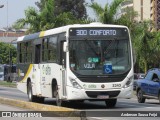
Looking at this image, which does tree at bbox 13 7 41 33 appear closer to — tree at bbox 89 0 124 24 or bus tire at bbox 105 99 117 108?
tree at bbox 89 0 124 24

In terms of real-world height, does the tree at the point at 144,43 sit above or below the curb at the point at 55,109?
above

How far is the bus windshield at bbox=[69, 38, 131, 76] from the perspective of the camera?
19.4 meters

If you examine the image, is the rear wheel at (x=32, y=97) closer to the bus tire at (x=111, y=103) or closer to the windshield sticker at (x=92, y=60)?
the bus tire at (x=111, y=103)

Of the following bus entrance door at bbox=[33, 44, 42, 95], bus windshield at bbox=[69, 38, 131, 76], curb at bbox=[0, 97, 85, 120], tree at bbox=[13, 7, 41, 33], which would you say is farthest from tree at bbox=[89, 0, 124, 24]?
bus windshield at bbox=[69, 38, 131, 76]

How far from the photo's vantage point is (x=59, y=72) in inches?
799

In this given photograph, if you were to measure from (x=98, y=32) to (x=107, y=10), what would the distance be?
25032mm

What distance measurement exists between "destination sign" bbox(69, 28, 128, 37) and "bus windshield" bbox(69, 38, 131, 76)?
0.30 meters

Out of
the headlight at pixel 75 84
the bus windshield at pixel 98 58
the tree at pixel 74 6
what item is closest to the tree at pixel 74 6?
the tree at pixel 74 6

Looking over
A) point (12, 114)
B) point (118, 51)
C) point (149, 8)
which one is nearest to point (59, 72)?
point (118, 51)

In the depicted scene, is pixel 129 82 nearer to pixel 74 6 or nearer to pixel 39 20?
pixel 39 20

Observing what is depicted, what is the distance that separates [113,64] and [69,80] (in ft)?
5.72

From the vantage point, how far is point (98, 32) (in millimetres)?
19969

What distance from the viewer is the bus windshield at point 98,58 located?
63.6 feet

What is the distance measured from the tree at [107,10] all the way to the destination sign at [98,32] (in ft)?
80.0
